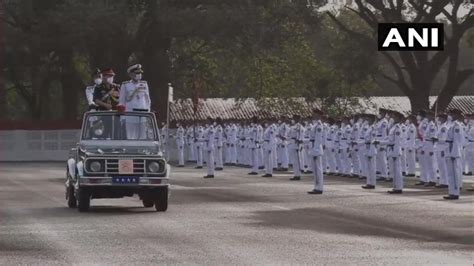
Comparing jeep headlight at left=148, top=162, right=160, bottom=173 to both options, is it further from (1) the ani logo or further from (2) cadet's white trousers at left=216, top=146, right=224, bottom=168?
(2) cadet's white trousers at left=216, top=146, right=224, bottom=168

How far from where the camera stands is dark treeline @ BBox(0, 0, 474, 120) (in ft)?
193

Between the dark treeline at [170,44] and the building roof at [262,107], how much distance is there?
1.13 meters

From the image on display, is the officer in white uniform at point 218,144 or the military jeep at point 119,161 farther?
the officer in white uniform at point 218,144

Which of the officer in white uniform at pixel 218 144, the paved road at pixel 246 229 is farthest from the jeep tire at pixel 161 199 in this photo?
the officer in white uniform at pixel 218 144

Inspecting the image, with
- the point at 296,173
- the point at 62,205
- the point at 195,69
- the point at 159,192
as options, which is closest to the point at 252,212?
the point at 159,192

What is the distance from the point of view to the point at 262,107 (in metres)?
76.2

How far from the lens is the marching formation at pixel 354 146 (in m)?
30.2

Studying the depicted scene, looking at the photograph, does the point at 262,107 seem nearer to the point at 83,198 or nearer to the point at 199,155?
the point at 199,155

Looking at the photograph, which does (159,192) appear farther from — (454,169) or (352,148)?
(352,148)

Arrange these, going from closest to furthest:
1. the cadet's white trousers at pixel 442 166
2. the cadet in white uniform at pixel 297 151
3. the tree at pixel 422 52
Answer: the cadet's white trousers at pixel 442 166 → the cadet in white uniform at pixel 297 151 → the tree at pixel 422 52

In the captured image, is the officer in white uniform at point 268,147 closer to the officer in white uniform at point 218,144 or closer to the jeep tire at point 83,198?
the officer in white uniform at point 218,144

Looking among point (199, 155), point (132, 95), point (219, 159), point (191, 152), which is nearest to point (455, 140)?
point (132, 95)

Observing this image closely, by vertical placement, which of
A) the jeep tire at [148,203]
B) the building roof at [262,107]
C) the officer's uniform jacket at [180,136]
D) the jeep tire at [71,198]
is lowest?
the jeep tire at [148,203]

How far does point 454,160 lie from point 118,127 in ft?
27.8
